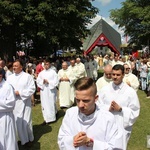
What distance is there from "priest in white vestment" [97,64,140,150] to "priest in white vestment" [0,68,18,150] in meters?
1.70

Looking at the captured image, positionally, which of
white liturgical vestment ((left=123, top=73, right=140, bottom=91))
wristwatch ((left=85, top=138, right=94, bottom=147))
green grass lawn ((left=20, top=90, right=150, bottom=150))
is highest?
white liturgical vestment ((left=123, top=73, right=140, bottom=91))

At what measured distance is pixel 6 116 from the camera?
5270 millimetres

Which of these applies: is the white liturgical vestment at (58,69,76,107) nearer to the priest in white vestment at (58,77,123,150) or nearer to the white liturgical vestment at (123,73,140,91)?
the white liturgical vestment at (123,73,140,91)

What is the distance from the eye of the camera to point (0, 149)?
518 centimetres

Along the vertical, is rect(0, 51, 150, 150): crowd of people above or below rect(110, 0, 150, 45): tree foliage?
below

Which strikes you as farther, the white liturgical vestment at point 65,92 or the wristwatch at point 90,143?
the white liturgical vestment at point 65,92

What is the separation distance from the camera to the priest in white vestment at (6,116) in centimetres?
515

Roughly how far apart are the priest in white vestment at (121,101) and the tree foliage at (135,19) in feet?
99.0

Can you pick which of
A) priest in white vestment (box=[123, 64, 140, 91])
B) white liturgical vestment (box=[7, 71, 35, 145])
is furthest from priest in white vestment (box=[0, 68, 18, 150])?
priest in white vestment (box=[123, 64, 140, 91])

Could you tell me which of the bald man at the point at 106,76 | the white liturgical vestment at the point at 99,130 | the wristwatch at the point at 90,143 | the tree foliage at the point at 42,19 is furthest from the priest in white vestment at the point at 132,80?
the tree foliage at the point at 42,19

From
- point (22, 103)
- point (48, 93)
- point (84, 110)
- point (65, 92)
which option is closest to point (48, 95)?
point (48, 93)

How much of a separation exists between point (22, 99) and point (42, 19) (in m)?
11.7

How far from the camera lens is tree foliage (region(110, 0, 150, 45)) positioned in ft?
113

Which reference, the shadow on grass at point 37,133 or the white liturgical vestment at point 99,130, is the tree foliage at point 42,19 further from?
the white liturgical vestment at point 99,130
